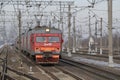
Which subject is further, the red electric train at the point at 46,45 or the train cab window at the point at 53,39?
the train cab window at the point at 53,39

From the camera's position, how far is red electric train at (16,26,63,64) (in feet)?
90.0

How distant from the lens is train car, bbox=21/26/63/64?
27.4 metres

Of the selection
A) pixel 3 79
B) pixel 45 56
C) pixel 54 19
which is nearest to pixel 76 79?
pixel 3 79

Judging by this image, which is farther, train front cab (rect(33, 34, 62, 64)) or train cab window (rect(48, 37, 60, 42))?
train cab window (rect(48, 37, 60, 42))

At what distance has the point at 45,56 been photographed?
2727cm

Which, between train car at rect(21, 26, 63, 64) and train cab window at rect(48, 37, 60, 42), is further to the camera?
train cab window at rect(48, 37, 60, 42)

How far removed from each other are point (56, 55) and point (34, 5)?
15.1 metres

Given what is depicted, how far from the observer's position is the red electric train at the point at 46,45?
2744cm

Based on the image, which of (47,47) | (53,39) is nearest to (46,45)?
(47,47)

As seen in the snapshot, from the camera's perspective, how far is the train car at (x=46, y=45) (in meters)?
27.4

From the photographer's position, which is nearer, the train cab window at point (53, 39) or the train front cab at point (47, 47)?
the train front cab at point (47, 47)

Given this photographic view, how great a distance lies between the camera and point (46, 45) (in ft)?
91.5

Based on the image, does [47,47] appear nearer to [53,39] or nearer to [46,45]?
[46,45]

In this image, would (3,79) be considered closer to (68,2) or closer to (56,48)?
(56,48)
